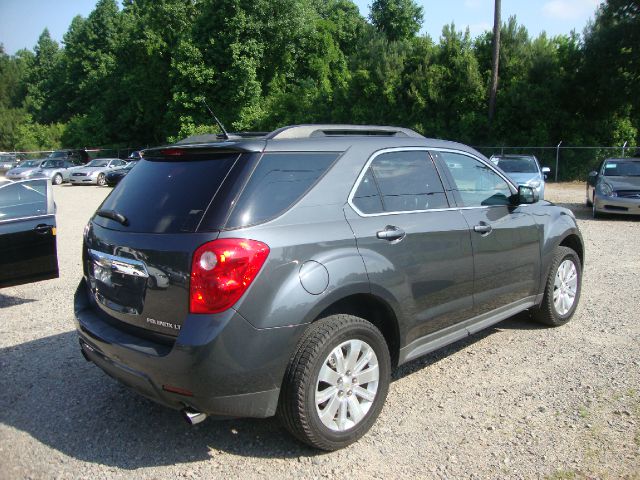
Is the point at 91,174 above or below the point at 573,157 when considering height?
below

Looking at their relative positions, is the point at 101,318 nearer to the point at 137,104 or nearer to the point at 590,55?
the point at 590,55

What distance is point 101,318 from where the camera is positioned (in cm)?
339

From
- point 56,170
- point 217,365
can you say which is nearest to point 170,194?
point 217,365

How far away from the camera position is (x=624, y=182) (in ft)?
42.7

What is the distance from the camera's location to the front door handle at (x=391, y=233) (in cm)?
336

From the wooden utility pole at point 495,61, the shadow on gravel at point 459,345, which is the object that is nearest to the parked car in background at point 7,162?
the wooden utility pole at point 495,61

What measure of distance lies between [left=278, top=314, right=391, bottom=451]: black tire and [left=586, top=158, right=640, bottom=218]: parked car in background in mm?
11720

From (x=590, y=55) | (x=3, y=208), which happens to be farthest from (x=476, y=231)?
(x=590, y=55)

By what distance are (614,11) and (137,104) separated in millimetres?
34091

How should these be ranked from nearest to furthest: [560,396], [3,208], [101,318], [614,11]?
[101,318] < [560,396] < [3,208] < [614,11]

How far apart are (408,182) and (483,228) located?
774 millimetres

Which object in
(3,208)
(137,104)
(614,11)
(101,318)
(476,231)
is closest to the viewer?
(101,318)

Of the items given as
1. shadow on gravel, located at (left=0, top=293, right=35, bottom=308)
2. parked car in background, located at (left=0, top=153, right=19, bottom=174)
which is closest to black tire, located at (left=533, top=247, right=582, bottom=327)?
shadow on gravel, located at (left=0, top=293, right=35, bottom=308)

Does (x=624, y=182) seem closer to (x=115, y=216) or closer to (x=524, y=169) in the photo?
(x=524, y=169)
